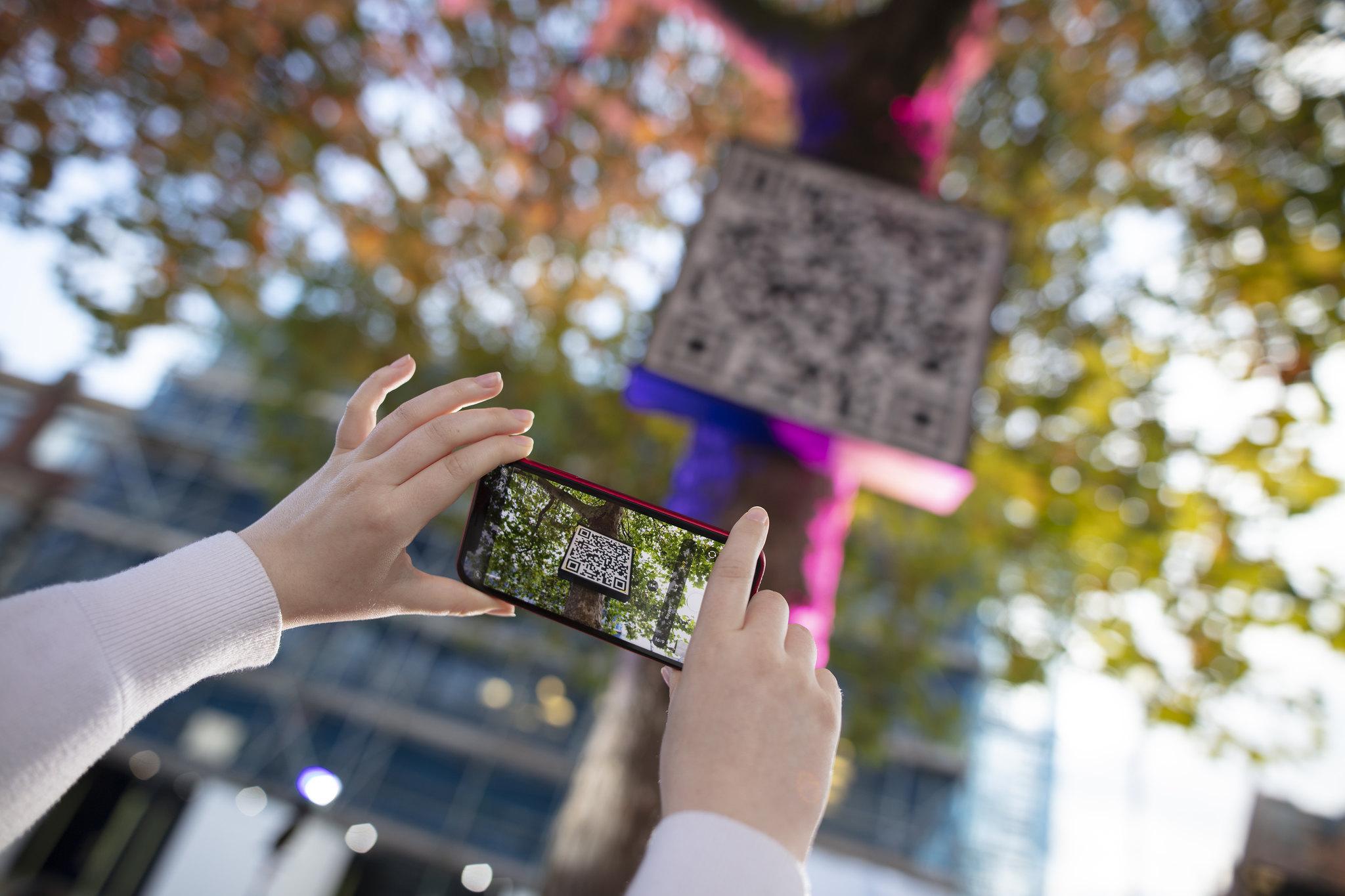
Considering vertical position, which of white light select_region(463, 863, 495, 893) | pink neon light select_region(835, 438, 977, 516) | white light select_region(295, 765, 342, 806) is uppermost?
pink neon light select_region(835, 438, 977, 516)

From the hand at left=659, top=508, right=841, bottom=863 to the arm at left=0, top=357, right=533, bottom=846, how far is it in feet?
1.66

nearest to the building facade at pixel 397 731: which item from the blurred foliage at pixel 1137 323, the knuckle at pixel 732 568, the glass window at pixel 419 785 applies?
the glass window at pixel 419 785

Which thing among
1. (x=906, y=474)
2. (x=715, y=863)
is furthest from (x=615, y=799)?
(x=715, y=863)

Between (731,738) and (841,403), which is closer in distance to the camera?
(731,738)

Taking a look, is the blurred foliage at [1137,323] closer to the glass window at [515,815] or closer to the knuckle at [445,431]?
the knuckle at [445,431]

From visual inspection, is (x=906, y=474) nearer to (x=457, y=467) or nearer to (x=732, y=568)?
(x=732, y=568)

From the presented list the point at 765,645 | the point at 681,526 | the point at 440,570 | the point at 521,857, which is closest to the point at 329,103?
the point at 681,526

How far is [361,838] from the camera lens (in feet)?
56.9

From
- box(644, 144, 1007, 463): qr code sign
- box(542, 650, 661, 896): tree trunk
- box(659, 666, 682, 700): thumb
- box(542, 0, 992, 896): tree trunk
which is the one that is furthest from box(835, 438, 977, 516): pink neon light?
box(659, 666, 682, 700): thumb

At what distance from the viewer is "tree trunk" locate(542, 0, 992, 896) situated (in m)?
2.14

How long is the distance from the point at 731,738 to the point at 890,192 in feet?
7.00

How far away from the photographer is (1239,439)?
4328 mm

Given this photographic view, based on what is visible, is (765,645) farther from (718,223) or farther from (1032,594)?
(1032,594)

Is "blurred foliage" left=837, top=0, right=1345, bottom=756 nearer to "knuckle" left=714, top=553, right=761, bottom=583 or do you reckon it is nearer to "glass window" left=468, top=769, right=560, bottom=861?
"knuckle" left=714, top=553, right=761, bottom=583
